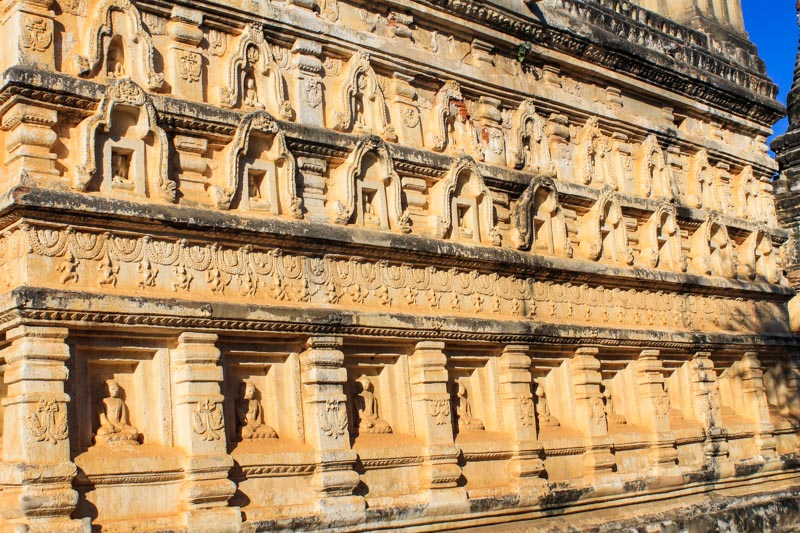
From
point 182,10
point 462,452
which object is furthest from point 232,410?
point 182,10

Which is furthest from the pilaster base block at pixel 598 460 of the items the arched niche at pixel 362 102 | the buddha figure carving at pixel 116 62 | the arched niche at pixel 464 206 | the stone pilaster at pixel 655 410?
the buddha figure carving at pixel 116 62

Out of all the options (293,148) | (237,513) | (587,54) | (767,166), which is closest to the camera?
(237,513)

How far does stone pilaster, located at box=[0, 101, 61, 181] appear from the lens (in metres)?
8.23

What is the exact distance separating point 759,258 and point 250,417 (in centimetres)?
1023

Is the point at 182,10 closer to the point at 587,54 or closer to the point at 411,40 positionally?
the point at 411,40

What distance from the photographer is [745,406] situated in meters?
15.4

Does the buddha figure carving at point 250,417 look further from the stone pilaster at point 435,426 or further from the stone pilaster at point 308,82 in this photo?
the stone pilaster at point 308,82

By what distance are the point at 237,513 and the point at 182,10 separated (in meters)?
4.55

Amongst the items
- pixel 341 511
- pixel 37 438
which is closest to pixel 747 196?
pixel 341 511

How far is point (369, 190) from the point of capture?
421 inches

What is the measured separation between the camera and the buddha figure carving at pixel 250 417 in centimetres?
912

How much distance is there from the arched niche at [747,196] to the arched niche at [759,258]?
0.35 meters

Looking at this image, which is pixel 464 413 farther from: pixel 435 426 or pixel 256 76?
pixel 256 76

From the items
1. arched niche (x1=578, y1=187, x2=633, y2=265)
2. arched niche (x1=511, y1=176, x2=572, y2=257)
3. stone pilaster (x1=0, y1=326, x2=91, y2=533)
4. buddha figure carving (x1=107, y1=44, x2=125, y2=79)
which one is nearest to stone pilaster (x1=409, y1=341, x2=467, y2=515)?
arched niche (x1=511, y1=176, x2=572, y2=257)
